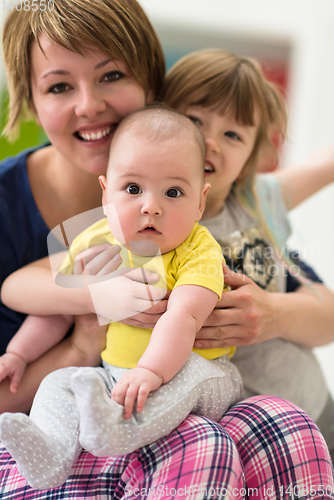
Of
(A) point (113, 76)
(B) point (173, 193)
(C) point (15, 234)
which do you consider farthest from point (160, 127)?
(C) point (15, 234)

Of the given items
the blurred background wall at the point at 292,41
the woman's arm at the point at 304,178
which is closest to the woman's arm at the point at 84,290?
the woman's arm at the point at 304,178

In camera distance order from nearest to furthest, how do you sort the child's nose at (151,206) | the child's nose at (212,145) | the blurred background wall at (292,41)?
the child's nose at (151,206) → the child's nose at (212,145) → the blurred background wall at (292,41)

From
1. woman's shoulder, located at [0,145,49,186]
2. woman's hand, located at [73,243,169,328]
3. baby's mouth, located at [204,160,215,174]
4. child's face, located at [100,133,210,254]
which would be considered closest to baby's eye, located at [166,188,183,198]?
child's face, located at [100,133,210,254]

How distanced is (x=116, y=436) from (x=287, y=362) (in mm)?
575

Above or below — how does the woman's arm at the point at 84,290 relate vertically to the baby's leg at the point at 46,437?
above

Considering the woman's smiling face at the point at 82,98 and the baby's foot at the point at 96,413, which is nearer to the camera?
the baby's foot at the point at 96,413

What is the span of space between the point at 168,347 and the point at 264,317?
12.8 inches

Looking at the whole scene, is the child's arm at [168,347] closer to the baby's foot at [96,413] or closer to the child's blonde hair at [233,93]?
the baby's foot at [96,413]

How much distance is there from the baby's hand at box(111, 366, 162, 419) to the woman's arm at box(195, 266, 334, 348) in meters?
0.17

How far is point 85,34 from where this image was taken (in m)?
0.79

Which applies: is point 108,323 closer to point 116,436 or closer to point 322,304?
point 116,436

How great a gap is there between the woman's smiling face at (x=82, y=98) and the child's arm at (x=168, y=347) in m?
0.37

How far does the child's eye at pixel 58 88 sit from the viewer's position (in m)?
0.86

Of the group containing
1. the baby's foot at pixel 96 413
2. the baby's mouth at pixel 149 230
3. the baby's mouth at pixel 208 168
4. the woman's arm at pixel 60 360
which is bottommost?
the woman's arm at pixel 60 360
